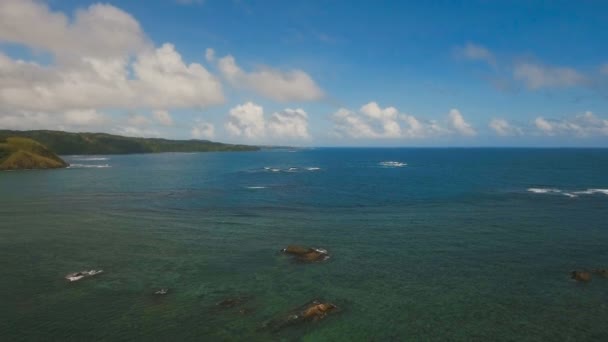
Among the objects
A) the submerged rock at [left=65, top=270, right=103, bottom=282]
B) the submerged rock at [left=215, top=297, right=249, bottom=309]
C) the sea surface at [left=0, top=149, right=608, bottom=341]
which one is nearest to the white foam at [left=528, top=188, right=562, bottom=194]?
the sea surface at [left=0, top=149, right=608, bottom=341]

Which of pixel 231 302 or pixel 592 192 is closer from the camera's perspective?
pixel 231 302

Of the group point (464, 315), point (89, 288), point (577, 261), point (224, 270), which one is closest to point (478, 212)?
point (577, 261)

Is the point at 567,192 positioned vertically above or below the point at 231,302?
above

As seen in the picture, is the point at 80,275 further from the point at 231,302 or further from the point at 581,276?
the point at 581,276

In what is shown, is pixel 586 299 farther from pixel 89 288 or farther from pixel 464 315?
pixel 89 288

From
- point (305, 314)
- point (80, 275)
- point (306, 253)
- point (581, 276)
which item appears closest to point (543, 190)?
point (581, 276)

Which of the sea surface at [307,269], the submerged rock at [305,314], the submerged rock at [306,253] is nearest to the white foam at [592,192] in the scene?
the sea surface at [307,269]

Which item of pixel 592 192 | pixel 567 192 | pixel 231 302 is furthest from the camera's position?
pixel 567 192
